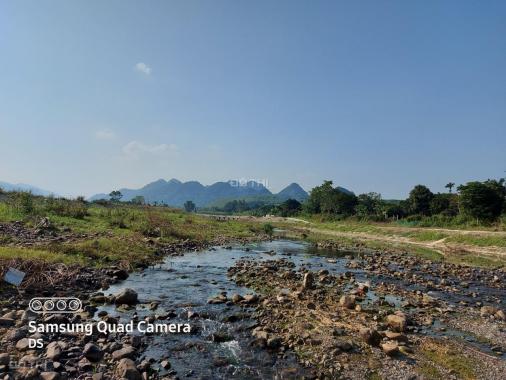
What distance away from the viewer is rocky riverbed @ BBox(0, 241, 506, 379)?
8789mm

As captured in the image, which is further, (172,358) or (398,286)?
(398,286)

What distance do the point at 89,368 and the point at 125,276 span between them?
33.6ft

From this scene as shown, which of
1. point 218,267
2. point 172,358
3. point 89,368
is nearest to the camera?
point 89,368

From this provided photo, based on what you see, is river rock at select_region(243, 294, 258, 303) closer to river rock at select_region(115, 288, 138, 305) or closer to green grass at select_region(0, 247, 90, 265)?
river rock at select_region(115, 288, 138, 305)

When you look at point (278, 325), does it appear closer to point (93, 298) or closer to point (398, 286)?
point (93, 298)

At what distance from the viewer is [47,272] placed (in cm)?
1430

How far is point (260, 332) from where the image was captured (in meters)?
11.0

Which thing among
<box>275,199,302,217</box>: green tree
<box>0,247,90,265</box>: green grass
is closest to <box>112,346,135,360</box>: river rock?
<box>0,247,90,265</box>: green grass

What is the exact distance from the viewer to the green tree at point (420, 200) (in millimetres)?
86062

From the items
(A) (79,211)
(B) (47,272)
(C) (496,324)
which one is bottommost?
(C) (496,324)

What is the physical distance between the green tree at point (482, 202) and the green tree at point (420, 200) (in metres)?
25.1

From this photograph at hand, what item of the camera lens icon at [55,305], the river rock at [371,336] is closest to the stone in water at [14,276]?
the camera lens icon at [55,305]

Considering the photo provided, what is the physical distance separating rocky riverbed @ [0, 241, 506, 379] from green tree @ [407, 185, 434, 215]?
72.0 meters

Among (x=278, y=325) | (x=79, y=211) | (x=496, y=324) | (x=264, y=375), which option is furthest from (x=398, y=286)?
(x=79, y=211)
